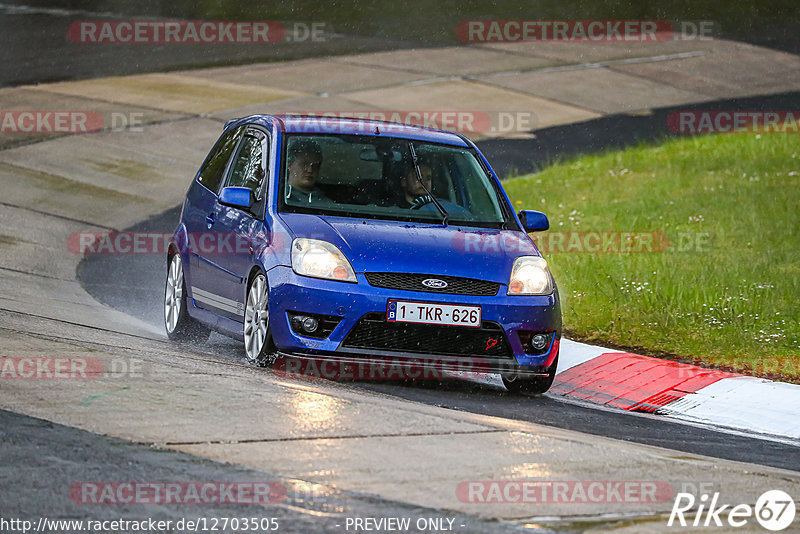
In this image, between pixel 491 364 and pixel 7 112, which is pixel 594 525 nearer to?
pixel 491 364

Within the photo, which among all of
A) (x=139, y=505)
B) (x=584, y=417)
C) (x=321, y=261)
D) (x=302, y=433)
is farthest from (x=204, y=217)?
(x=139, y=505)

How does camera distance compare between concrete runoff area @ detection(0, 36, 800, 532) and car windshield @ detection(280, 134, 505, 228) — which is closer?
concrete runoff area @ detection(0, 36, 800, 532)

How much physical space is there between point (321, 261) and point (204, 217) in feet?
6.09

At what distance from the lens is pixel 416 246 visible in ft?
27.4

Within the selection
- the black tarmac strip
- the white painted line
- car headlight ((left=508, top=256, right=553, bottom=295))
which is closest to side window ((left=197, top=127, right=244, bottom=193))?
car headlight ((left=508, top=256, right=553, bottom=295))

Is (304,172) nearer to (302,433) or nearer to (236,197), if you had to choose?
(236,197)

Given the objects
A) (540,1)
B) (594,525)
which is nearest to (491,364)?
(594,525)

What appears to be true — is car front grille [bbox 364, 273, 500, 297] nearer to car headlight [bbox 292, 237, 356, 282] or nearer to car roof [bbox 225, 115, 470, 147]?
car headlight [bbox 292, 237, 356, 282]

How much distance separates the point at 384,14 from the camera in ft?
110

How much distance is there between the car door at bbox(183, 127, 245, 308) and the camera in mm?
9586

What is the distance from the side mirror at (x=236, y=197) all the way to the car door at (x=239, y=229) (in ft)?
0.31

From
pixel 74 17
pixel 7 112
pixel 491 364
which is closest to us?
pixel 491 364

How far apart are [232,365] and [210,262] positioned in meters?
1.27

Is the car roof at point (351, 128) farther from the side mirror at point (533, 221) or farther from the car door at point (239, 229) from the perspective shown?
the side mirror at point (533, 221)
